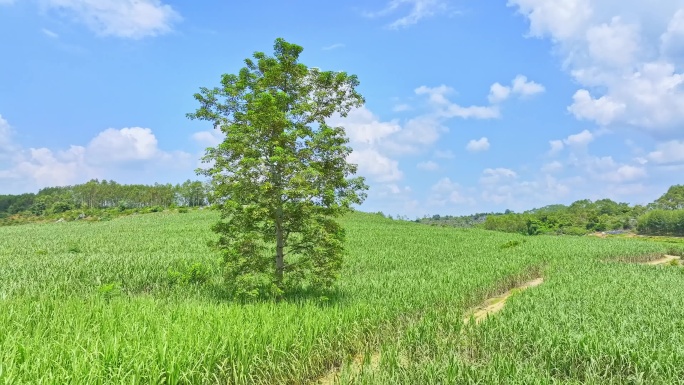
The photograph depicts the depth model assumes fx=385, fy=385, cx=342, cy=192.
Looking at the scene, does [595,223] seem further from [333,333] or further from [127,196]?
[127,196]

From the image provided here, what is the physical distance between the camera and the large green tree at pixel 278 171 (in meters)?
11.5

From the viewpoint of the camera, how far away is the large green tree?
37.8ft

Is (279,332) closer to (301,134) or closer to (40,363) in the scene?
(40,363)

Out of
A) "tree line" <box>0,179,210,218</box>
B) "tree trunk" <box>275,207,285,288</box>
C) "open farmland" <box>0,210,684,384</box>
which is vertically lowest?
"open farmland" <box>0,210,684,384</box>

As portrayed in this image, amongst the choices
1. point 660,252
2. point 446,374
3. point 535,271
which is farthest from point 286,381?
point 660,252

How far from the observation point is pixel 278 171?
11.9m

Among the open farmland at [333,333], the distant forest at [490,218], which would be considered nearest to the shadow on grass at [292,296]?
the open farmland at [333,333]

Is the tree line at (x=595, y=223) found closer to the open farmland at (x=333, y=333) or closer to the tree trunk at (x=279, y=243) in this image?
the open farmland at (x=333, y=333)

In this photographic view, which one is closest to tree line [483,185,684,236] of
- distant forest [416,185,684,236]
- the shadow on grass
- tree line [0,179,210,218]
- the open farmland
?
distant forest [416,185,684,236]

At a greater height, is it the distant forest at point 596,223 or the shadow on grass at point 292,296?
the distant forest at point 596,223

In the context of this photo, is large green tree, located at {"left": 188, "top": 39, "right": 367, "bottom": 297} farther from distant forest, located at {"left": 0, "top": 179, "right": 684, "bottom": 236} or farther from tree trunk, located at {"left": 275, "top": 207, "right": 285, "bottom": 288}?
distant forest, located at {"left": 0, "top": 179, "right": 684, "bottom": 236}

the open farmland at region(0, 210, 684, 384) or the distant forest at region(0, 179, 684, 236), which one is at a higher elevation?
the distant forest at region(0, 179, 684, 236)

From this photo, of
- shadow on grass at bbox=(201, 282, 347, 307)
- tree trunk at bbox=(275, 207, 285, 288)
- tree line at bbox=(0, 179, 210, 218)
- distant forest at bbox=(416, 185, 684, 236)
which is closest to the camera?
shadow on grass at bbox=(201, 282, 347, 307)

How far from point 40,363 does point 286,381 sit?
3.69m
